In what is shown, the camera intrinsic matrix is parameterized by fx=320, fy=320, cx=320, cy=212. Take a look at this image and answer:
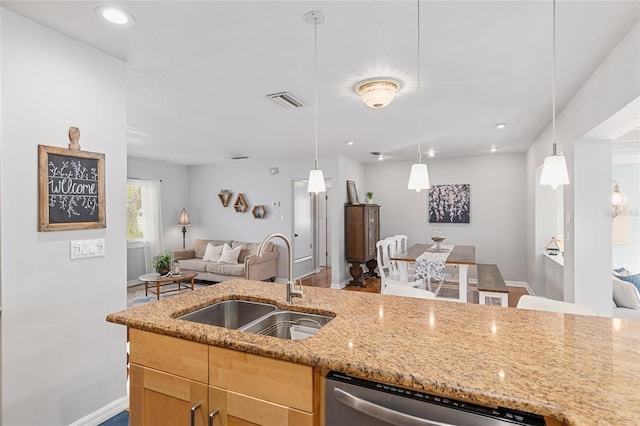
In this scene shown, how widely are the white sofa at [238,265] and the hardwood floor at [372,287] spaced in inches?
31.2

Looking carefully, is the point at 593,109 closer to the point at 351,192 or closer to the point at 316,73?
the point at 316,73

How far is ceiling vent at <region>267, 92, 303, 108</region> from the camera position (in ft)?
9.64

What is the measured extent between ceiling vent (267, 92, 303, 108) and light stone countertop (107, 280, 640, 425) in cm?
195

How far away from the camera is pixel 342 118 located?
3660mm

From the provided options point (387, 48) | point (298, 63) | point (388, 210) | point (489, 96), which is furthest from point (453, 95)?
point (388, 210)

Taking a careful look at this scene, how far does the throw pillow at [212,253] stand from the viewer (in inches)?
247

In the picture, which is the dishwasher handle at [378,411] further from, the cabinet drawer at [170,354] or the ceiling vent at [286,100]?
the ceiling vent at [286,100]

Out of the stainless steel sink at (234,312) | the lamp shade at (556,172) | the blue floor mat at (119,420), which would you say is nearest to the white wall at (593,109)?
the lamp shade at (556,172)

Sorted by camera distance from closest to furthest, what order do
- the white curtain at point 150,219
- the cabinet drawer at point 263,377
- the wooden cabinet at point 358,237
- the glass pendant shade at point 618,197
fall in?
the cabinet drawer at point 263,377, the glass pendant shade at point 618,197, the wooden cabinet at point 358,237, the white curtain at point 150,219

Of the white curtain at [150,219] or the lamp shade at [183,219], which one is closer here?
the white curtain at [150,219]

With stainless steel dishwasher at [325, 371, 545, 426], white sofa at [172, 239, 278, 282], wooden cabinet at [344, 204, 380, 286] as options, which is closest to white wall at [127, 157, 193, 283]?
white sofa at [172, 239, 278, 282]

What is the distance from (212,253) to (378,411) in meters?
5.81

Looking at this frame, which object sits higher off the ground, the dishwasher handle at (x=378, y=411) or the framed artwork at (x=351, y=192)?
the framed artwork at (x=351, y=192)

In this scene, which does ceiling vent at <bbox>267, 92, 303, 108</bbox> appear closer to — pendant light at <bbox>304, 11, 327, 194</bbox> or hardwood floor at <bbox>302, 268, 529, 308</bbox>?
pendant light at <bbox>304, 11, 327, 194</bbox>
